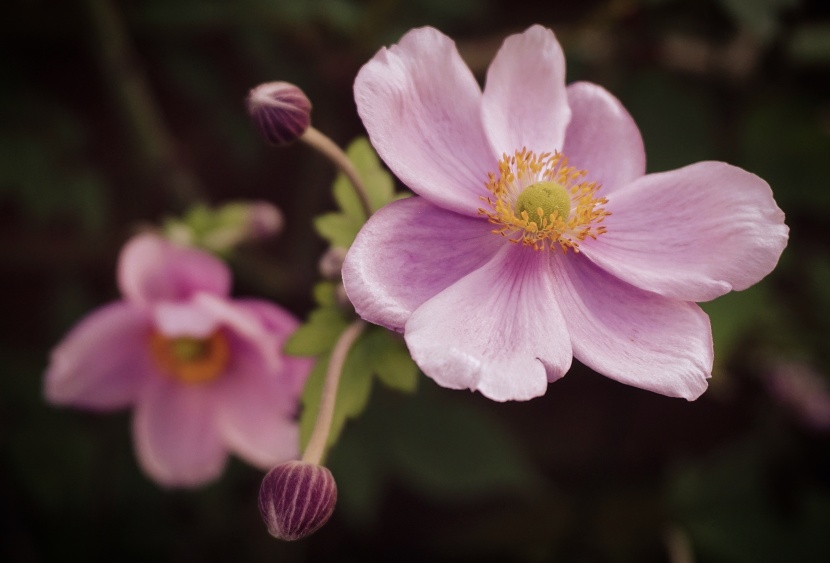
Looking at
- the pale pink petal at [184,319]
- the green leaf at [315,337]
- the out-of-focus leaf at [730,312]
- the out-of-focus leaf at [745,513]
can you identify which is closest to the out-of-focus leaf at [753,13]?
the out-of-focus leaf at [730,312]

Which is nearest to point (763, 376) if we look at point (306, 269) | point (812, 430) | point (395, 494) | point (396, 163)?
point (812, 430)

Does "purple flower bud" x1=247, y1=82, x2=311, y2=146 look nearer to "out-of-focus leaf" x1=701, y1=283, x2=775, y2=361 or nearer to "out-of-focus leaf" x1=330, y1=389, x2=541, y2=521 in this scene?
"out-of-focus leaf" x1=701, y1=283, x2=775, y2=361

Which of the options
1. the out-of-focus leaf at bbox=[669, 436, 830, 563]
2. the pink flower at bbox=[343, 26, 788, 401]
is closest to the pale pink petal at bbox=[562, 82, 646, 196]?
the pink flower at bbox=[343, 26, 788, 401]

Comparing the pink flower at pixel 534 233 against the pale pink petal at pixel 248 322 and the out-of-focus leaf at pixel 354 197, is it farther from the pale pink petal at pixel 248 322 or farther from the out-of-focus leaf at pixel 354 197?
the pale pink petal at pixel 248 322

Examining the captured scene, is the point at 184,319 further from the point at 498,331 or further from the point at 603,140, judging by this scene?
the point at 603,140

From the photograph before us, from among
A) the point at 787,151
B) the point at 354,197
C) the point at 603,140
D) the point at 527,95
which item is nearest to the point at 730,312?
the point at 787,151

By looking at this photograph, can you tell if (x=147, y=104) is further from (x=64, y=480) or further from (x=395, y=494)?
(x=395, y=494)
